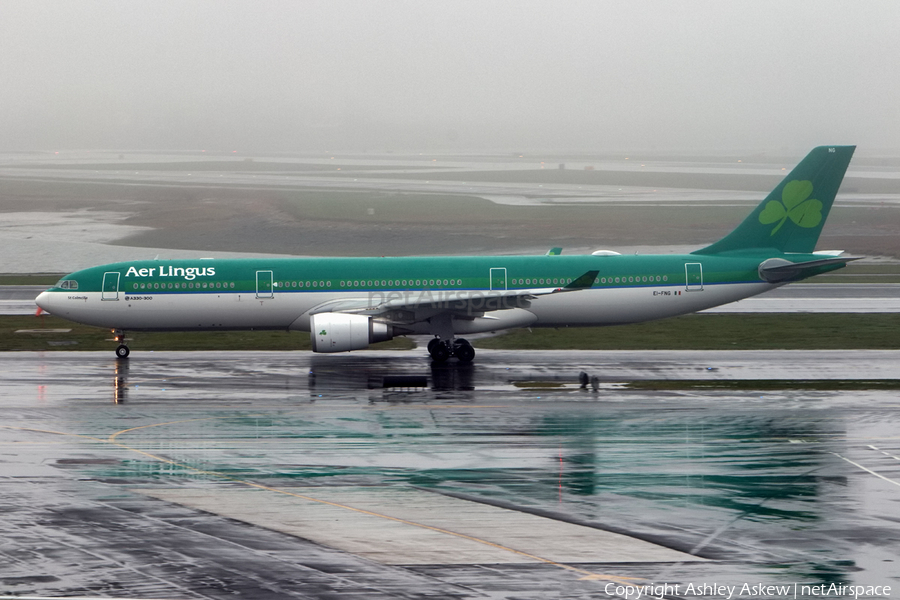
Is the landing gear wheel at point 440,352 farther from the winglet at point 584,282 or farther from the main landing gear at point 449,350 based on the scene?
the winglet at point 584,282

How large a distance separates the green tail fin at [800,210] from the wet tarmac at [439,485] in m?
6.47

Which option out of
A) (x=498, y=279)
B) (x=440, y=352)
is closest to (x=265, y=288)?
(x=440, y=352)

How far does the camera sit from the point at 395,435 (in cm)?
2478

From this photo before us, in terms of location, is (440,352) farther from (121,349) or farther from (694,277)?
(121,349)

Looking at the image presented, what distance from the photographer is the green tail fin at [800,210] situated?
3816 cm

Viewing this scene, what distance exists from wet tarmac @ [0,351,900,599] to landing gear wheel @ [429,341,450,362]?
1932mm

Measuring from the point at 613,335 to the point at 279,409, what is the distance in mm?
19155

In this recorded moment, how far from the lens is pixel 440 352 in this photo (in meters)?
35.9

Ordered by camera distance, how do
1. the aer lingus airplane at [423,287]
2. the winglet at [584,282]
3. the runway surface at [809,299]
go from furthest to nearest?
1. the runway surface at [809,299]
2. the aer lingus airplane at [423,287]
3. the winglet at [584,282]

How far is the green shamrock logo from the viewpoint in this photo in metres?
38.1

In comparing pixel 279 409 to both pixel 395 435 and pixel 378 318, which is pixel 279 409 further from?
pixel 378 318

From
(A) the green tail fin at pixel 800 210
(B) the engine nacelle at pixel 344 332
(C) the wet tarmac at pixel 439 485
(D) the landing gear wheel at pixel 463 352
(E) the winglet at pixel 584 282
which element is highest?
(A) the green tail fin at pixel 800 210

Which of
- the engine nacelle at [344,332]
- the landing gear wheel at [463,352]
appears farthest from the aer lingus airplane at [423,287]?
the engine nacelle at [344,332]

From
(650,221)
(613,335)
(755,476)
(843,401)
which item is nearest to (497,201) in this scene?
(650,221)
